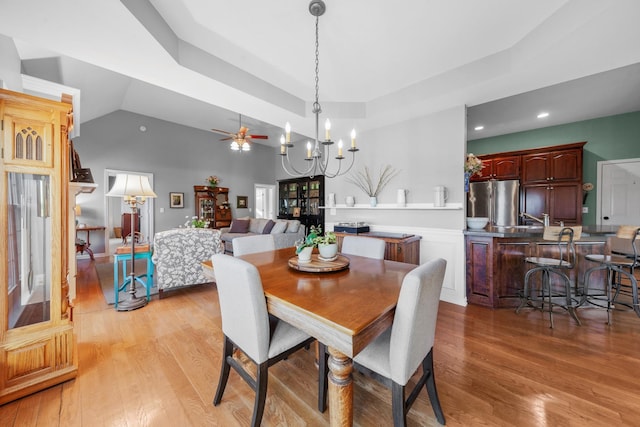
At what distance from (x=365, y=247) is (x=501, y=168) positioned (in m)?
4.56

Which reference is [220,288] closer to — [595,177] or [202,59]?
[202,59]

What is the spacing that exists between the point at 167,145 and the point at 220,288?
6477 mm

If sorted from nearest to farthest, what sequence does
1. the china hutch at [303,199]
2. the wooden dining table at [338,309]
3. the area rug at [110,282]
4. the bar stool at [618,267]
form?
1. the wooden dining table at [338,309]
2. the bar stool at [618,267]
3. the area rug at [110,282]
4. the china hutch at [303,199]

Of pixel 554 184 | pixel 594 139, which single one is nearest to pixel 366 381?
pixel 554 184

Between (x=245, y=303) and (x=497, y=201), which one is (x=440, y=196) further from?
(x=497, y=201)

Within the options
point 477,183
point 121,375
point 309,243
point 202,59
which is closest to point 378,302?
point 309,243

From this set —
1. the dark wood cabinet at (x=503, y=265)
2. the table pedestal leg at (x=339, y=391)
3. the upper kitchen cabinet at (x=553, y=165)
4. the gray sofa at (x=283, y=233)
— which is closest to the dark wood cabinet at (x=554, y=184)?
the upper kitchen cabinet at (x=553, y=165)

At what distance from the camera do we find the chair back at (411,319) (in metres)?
1.04

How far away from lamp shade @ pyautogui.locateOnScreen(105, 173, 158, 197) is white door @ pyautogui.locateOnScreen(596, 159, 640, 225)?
7.44 m

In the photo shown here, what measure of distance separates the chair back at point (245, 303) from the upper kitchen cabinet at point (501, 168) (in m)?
5.26

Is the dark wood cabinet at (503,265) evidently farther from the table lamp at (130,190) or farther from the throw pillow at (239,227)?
the throw pillow at (239,227)

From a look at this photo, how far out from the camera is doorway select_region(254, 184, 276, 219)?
844 cm

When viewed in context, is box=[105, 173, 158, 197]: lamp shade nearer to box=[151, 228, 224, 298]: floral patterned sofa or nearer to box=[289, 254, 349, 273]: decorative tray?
box=[151, 228, 224, 298]: floral patterned sofa

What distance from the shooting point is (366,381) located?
1694 mm
